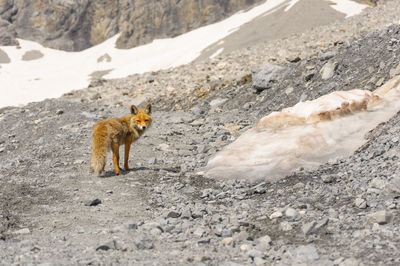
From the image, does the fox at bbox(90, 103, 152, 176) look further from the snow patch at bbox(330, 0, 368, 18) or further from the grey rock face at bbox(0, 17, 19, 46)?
the grey rock face at bbox(0, 17, 19, 46)

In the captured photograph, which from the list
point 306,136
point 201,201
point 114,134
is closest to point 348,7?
point 306,136

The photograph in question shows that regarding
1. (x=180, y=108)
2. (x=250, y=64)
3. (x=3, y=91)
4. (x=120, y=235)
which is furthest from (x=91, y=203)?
(x=3, y=91)

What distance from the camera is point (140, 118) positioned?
42.8 feet

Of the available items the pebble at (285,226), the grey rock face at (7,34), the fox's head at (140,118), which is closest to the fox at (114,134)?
the fox's head at (140,118)

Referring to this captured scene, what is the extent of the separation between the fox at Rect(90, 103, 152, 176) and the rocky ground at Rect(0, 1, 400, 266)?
548 millimetres

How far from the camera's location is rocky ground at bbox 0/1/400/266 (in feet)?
24.3

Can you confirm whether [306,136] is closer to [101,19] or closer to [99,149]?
[99,149]

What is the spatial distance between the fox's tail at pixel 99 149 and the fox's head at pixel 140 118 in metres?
1.00

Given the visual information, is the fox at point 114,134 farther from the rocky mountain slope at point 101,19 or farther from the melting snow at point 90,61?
the rocky mountain slope at point 101,19

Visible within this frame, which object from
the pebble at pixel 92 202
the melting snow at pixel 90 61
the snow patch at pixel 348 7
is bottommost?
the melting snow at pixel 90 61

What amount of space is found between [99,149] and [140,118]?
147 centimetres

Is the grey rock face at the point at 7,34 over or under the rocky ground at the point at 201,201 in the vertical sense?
over

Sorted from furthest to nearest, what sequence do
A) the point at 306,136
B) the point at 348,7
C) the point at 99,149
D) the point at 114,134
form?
the point at 348,7
the point at 306,136
the point at 114,134
the point at 99,149

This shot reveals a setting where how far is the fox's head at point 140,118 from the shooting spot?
1293 cm
